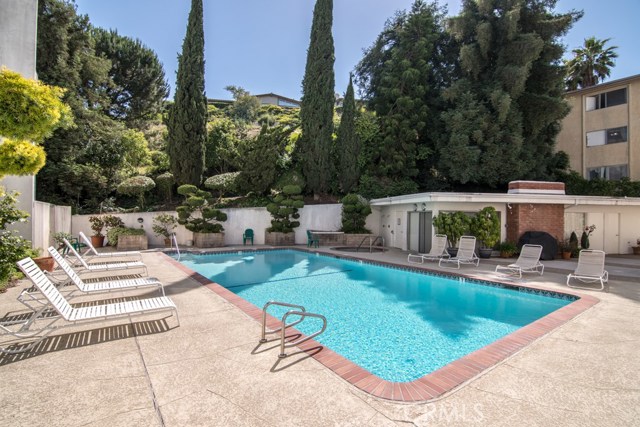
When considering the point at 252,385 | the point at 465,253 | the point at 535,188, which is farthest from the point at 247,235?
the point at 252,385

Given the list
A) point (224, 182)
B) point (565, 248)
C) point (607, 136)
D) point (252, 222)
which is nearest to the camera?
point (565, 248)

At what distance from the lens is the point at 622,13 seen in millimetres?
15953

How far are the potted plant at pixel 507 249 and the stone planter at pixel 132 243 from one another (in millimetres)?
15303

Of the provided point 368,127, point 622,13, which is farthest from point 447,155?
point 622,13

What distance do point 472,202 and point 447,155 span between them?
681cm

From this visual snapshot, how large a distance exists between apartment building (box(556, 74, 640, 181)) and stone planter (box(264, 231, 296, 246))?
1960 centimetres

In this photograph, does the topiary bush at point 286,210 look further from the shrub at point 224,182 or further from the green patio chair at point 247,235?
the shrub at point 224,182

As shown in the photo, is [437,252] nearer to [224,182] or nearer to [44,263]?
[44,263]

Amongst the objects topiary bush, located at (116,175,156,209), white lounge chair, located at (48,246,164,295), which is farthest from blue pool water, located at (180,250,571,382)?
topiary bush, located at (116,175,156,209)

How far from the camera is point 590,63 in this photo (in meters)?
28.1

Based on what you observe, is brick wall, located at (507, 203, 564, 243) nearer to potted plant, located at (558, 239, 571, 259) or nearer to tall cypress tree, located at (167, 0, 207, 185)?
potted plant, located at (558, 239, 571, 259)

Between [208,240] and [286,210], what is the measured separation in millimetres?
4118

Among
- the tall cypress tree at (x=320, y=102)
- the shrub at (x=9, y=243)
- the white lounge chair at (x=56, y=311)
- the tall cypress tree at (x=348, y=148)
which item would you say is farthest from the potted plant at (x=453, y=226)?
the shrub at (x=9, y=243)

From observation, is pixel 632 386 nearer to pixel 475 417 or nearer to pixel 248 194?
pixel 475 417
